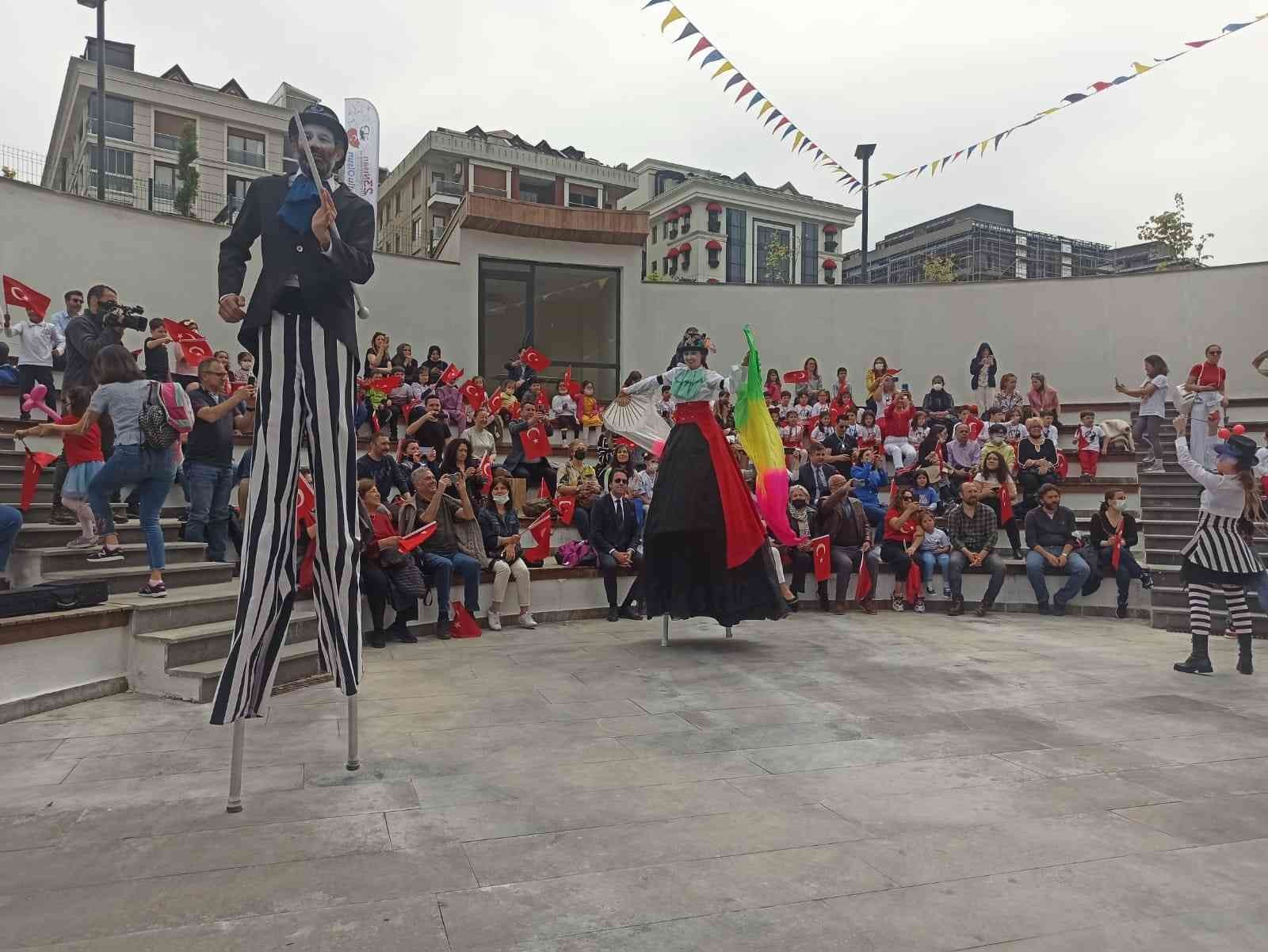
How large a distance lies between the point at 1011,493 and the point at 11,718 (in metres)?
9.39

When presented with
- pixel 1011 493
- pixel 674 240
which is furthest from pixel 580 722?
pixel 674 240

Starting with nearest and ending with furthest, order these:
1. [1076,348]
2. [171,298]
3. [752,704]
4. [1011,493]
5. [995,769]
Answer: [995,769], [752,704], [1011,493], [171,298], [1076,348]

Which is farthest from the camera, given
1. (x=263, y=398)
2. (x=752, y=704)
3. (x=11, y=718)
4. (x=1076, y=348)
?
(x=1076, y=348)

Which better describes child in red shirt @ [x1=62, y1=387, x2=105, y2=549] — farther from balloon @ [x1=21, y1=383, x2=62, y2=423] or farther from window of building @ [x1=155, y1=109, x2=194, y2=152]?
window of building @ [x1=155, y1=109, x2=194, y2=152]

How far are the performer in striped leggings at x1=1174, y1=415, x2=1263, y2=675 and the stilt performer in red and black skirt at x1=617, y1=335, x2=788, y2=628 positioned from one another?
2.82m

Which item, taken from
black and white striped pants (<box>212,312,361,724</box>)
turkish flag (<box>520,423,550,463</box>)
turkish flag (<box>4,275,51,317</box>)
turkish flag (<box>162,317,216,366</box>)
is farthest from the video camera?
black and white striped pants (<box>212,312,361,724</box>)

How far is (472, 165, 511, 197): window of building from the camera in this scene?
4550 cm

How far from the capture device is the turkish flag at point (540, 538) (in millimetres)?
8289

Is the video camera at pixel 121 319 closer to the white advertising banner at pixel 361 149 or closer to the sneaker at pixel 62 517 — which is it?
the sneaker at pixel 62 517

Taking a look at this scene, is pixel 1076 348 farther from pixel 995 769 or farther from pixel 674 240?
pixel 674 240

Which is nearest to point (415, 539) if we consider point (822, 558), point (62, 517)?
point (62, 517)

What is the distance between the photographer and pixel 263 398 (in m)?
3.20

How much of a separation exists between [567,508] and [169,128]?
1651 inches

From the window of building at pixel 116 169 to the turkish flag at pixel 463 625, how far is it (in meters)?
39.8
